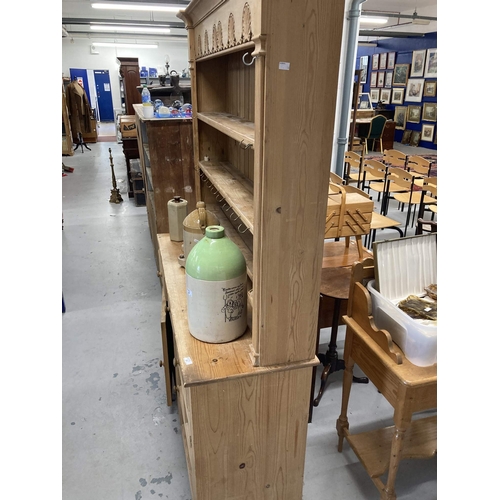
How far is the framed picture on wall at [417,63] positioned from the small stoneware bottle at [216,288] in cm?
1232

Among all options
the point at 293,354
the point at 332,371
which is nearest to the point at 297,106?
the point at 293,354

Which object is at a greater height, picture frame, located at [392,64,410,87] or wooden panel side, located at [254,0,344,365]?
picture frame, located at [392,64,410,87]

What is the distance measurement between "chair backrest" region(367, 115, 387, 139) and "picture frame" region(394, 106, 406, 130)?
191 centimetres

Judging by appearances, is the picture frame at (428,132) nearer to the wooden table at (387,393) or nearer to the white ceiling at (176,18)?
the white ceiling at (176,18)

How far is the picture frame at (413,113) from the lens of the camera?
1174 centimetres

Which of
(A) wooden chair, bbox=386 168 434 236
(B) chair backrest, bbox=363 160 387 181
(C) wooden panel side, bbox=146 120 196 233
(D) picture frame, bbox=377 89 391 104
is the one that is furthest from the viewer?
(D) picture frame, bbox=377 89 391 104

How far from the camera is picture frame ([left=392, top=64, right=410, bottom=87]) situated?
39.7 ft

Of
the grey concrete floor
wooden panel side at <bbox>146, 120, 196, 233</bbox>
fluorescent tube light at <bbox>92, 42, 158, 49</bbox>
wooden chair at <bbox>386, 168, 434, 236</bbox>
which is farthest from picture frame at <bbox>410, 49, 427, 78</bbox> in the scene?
the grey concrete floor

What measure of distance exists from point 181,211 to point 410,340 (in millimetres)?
1623

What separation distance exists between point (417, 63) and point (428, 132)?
2091 mm

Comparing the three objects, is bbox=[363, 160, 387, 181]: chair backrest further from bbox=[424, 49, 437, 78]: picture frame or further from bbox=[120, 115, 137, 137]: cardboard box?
bbox=[424, 49, 437, 78]: picture frame

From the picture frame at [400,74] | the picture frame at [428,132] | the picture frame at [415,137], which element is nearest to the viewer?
the picture frame at [428,132]

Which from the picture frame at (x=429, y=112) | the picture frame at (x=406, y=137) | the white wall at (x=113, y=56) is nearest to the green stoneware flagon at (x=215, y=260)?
the picture frame at (x=429, y=112)

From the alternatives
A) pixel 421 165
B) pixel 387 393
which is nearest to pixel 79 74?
pixel 421 165
